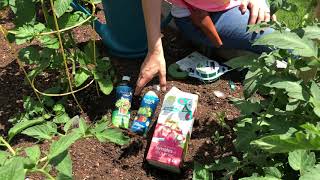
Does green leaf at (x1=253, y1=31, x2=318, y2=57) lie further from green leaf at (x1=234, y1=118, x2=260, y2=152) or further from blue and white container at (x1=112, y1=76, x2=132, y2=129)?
blue and white container at (x1=112, y1=76, x2=132, y2=129)

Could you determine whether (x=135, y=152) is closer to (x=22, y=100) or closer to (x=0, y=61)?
(x=22, y=100)

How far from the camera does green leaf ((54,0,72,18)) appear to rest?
5.31 feet

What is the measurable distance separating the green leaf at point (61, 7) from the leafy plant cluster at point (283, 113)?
2.02ft

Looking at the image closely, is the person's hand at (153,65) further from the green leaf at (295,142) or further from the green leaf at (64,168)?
the green leaf at (295,142)

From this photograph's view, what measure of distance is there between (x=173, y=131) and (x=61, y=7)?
0.62 m

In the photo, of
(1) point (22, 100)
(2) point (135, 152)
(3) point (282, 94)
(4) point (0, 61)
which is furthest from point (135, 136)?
→ (4) point (0, 61)

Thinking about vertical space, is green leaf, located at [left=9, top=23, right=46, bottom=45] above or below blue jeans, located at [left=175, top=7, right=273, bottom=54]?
above

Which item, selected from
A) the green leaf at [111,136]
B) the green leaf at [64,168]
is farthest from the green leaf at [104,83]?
the green leaf at [64,168]

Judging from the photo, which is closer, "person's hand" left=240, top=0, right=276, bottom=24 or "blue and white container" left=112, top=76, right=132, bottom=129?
"blue and white container" left=112, top=76, right=132, bottom=129

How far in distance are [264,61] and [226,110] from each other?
620 mm

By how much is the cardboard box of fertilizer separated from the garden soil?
75 mm

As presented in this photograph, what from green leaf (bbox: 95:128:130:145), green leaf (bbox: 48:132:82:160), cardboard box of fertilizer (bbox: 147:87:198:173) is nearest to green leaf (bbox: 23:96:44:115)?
cardboard box of fertilizer (bbox: 147:87:198:173)

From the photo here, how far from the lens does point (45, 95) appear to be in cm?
191

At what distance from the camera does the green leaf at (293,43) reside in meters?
1.13
